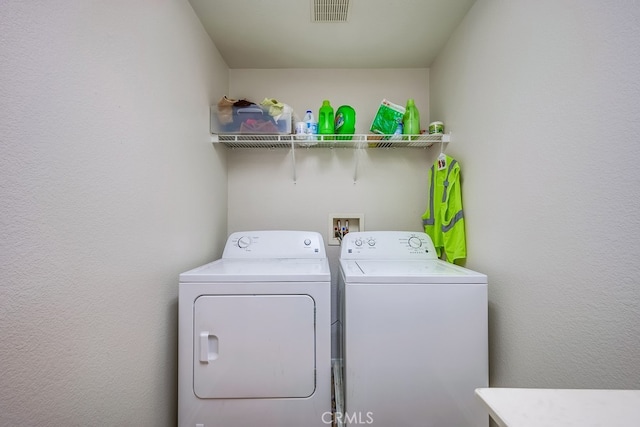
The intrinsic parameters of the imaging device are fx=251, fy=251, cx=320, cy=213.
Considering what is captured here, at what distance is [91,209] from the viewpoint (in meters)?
0.82

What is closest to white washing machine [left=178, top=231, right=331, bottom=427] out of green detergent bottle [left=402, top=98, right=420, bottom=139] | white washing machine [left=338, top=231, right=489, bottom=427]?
white washing machine [left=338, top=231, right=489, bottom=427]

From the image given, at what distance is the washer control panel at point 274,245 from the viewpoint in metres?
1.69

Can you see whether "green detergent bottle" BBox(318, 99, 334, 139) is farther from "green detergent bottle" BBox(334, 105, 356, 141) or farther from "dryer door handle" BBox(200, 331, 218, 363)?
"dryer door handle" BBox(200, 331, 218, 363)

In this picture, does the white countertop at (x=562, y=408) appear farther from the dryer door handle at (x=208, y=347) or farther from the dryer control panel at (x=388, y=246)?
the dryer control panel at (x=388, y=246)

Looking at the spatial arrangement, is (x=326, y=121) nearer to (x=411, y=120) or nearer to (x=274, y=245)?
(x=411, y=120)

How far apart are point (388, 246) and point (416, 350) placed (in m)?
0.71

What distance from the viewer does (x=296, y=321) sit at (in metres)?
1.14

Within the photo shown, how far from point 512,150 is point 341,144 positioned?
44.0 inches

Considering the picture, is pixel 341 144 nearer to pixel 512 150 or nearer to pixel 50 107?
pixel 512 150

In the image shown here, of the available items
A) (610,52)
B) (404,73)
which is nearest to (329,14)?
(404,73)

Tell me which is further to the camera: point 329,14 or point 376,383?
point 329,14

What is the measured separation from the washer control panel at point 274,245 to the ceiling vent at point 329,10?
137cm

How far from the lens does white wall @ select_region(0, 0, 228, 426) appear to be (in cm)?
63

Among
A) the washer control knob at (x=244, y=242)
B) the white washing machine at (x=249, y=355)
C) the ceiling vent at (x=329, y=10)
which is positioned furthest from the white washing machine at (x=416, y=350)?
the ceiling vent at (x=329, y=10)
